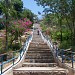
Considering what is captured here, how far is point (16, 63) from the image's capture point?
16.2m

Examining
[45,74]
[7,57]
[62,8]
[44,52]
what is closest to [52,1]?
[62,8]

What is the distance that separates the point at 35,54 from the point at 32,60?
1529 mm

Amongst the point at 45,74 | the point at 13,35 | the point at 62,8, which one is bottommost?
the point at 45,74

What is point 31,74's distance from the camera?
1494 cm

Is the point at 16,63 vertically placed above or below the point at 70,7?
below

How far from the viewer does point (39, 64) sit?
1741 centimetres

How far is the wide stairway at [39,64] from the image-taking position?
590 inches

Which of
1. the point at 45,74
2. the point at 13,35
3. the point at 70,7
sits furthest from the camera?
the point at 13,35

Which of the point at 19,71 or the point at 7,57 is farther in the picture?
the point at 7,57

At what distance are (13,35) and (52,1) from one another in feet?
22.0

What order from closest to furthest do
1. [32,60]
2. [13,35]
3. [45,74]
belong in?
1. [45,74]
2. [32,60]
3. [13,35]

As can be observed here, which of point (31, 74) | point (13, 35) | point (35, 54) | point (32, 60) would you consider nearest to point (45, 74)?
point (31, 74)

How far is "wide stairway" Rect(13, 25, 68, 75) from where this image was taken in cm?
1498

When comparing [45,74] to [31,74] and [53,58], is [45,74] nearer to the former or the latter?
[31,74]
